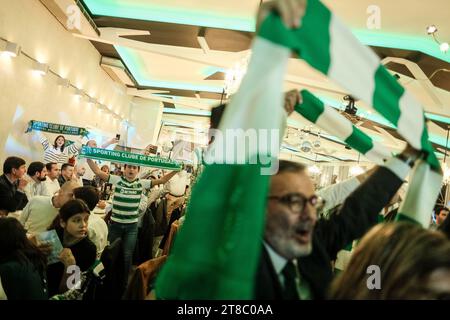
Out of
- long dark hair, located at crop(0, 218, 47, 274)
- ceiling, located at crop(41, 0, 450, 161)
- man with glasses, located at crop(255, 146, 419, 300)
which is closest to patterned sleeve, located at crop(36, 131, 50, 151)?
ceiling, located at crop(41, 0, 450, 161)

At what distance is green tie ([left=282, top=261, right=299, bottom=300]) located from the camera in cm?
89

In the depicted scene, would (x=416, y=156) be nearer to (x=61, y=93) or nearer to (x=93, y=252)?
(x=93, y=252)

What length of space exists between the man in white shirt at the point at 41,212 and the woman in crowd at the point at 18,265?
112 centimetres

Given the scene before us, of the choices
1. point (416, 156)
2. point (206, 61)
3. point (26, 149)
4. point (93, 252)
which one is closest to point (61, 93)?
point (26, 149)

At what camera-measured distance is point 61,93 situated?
Answer: 5.99m

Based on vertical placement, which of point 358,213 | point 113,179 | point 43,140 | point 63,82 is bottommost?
point 113,179

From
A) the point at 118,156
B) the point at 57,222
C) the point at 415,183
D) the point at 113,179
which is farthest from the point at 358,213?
the point at 113,179

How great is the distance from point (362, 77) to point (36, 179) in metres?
4.70

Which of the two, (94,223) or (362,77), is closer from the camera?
(362,77)

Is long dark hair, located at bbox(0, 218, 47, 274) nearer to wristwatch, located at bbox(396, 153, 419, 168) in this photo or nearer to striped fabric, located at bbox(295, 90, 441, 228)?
striped fabric, located at bbox(295, 90, 441, 228)

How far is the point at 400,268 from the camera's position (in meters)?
0.90

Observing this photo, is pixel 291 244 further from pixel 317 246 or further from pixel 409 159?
pixel 409 159

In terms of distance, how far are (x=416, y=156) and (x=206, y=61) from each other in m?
4.92

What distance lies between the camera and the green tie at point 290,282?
892 millimetres
